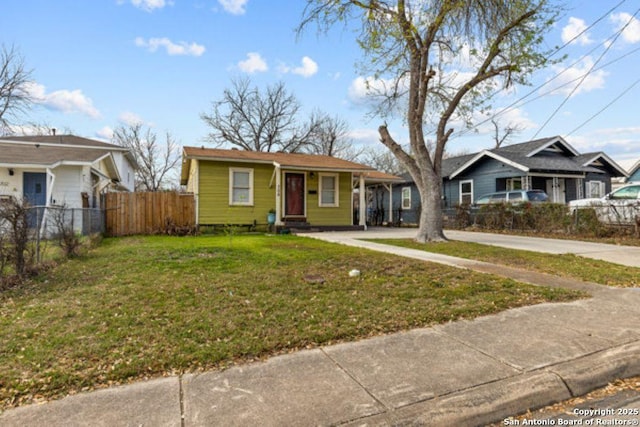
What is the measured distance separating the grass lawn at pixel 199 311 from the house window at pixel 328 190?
28.8 ft

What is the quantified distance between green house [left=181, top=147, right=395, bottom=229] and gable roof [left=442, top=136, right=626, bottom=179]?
8.35 m

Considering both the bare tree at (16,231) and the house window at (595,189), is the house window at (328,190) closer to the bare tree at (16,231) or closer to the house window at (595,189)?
the bare tree at (16,231)

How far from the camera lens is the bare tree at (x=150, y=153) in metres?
34.4

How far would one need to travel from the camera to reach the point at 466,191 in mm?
21422

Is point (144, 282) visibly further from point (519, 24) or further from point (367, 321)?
point (519, 24)

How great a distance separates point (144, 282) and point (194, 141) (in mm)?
28617

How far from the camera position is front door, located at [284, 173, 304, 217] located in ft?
47.6

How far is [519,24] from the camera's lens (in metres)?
9.54

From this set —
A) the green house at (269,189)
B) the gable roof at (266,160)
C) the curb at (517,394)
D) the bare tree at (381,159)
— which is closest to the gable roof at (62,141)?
the gable roof at (266,160)

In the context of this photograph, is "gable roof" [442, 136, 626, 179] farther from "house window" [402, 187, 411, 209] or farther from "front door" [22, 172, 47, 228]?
"front door" [22, 172, 47, 228]

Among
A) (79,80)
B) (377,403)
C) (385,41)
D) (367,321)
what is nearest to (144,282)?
(367,321)

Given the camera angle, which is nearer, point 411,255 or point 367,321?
point 367,321

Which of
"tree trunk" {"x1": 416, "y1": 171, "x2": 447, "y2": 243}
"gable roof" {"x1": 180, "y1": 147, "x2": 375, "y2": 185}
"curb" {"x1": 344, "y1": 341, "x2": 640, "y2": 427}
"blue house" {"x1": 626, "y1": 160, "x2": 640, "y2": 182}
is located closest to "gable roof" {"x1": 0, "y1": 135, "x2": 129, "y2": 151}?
"gable roof" {"x1": 180, "y1": 147, "x2": 375, "y2": 185}

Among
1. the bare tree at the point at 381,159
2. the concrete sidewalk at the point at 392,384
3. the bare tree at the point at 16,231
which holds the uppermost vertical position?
the bare tree at the point at 381,159
